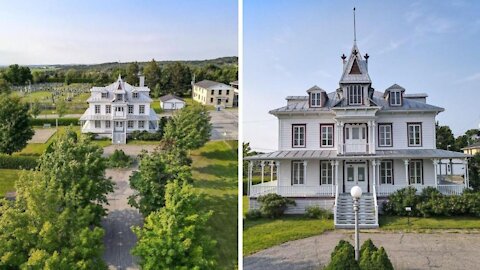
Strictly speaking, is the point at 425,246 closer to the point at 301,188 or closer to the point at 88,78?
the point at 301,188

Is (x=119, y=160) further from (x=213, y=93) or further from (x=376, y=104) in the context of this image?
(x=376, y=104)

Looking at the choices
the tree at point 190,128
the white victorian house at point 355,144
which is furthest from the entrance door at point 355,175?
the tree at point 190,128

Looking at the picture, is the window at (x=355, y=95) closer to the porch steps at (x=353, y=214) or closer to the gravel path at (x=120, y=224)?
the porch steps at (x=353, y=214)

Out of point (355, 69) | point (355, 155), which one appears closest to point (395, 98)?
point (355, 69)

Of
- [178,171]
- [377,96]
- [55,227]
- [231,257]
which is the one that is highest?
[377,96]

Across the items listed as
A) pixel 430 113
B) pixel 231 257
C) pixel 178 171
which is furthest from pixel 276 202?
pixel 430 113

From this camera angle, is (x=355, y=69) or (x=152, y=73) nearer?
(x=152, y=73)

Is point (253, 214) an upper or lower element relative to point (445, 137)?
lower
